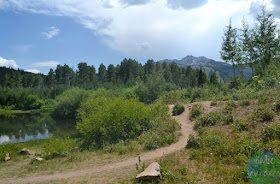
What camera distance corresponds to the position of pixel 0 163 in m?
14.6

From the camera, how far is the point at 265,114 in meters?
10.6

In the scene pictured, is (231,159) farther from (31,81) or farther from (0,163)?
(31,81)

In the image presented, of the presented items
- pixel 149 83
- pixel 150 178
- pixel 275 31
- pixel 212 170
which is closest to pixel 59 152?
pixel 150 178

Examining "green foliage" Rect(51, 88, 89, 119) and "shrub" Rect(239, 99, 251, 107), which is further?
"green foliage" Rect(51, 88, 89, 119)

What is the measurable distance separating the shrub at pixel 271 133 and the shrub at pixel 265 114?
4.63 ft

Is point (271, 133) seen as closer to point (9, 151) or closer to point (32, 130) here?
point (9, 151)

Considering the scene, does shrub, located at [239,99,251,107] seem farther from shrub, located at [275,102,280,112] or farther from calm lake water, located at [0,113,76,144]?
calm lake water, located at [0,113,76,144]

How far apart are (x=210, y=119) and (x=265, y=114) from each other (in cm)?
334

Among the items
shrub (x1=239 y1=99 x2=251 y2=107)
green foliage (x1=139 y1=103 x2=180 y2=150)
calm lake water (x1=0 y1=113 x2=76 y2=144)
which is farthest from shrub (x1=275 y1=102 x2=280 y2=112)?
calm lake water (x1=0 y1=113 x2=76 y2=144)

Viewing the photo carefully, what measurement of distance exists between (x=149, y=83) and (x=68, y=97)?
21.6 meters

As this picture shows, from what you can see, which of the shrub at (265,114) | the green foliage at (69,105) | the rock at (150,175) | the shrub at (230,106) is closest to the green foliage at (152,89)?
the green foliage at (69,105)

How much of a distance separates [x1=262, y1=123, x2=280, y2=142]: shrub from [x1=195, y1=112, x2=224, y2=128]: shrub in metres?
3.67

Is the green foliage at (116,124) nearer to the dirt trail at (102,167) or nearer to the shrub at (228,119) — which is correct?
the dirt trail at (102,167)

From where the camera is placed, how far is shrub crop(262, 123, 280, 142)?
341 inches
